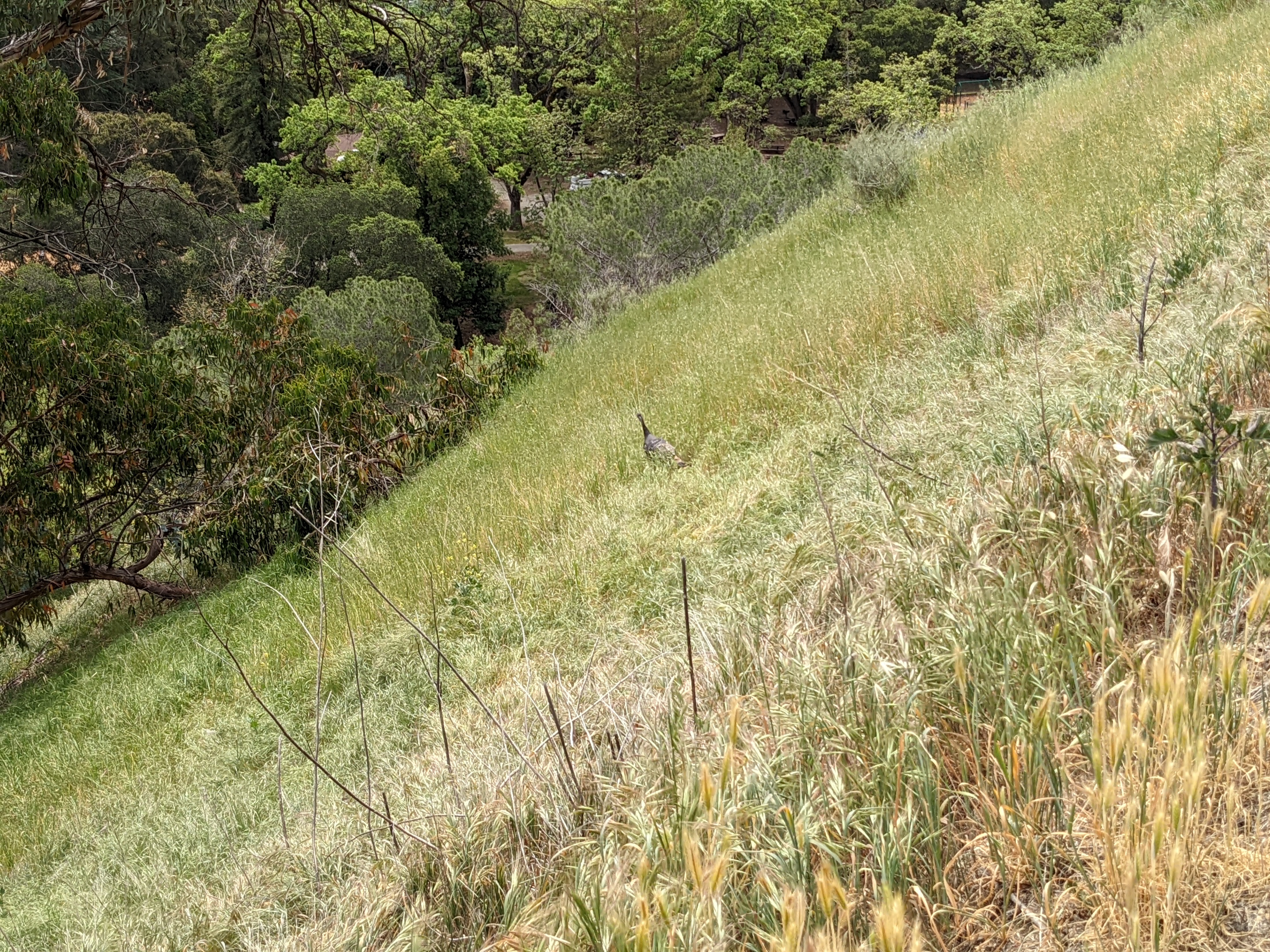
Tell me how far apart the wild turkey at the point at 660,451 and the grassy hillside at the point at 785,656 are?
0.15 metres

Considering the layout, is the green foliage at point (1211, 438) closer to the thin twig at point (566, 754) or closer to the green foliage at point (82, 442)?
the thin twig at point (566, 754)

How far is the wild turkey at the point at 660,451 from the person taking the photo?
5613mm

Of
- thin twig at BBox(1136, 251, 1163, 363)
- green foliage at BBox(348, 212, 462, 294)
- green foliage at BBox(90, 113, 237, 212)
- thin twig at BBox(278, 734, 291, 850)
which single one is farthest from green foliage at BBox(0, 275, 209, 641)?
green foliage at BBox(348, 212, 462, 294)

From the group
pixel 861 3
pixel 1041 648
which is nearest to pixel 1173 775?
pixel 1041 648

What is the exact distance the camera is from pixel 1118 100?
7961mm

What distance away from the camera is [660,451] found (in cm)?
571

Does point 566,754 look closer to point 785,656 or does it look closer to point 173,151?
point 785,656

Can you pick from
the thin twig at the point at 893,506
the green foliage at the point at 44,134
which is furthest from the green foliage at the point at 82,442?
the thin twig at the point at 893,506

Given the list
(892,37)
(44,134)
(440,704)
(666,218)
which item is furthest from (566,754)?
(892,37)

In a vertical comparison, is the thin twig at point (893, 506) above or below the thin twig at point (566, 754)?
below

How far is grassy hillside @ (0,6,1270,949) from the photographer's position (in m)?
1.65

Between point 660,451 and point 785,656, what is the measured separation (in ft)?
10.9

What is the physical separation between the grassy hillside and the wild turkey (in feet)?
0.49

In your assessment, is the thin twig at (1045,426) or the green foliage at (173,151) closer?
the thin twig at (1045,426)
